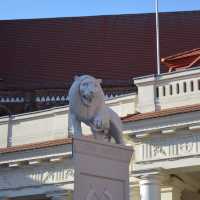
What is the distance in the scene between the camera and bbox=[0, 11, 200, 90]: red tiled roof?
27828 millimetres

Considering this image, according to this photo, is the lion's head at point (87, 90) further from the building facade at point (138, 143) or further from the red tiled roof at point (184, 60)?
the red tiled roof at point (184, 60)

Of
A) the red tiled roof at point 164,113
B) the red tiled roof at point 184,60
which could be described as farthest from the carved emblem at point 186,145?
the red tiled roof at point 184,60

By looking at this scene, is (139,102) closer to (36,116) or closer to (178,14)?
(36,116)

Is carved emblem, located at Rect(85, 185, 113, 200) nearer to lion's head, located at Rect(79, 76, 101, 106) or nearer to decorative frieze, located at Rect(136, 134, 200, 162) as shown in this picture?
lion's head, located at Rect(79, 76, 101, 106)

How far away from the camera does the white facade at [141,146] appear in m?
12.8

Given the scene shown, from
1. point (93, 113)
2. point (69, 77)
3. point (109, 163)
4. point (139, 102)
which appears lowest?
point (109, 163)

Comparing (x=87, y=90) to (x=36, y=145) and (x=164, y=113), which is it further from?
(x=36, y=145)

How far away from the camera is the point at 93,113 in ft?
22.6

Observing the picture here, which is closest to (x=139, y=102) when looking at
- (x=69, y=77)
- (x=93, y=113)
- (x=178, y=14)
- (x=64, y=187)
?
(x=64, y=187)

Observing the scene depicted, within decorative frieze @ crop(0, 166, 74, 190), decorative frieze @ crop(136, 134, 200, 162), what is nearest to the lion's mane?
decorative frieze @ crop(136, 134, 200, 162)

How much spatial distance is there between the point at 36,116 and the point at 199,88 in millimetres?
4738

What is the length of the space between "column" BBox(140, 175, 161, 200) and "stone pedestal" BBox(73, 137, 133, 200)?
20.2ft

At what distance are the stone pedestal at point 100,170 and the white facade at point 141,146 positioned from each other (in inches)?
229

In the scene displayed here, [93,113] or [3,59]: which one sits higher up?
[3,59]
